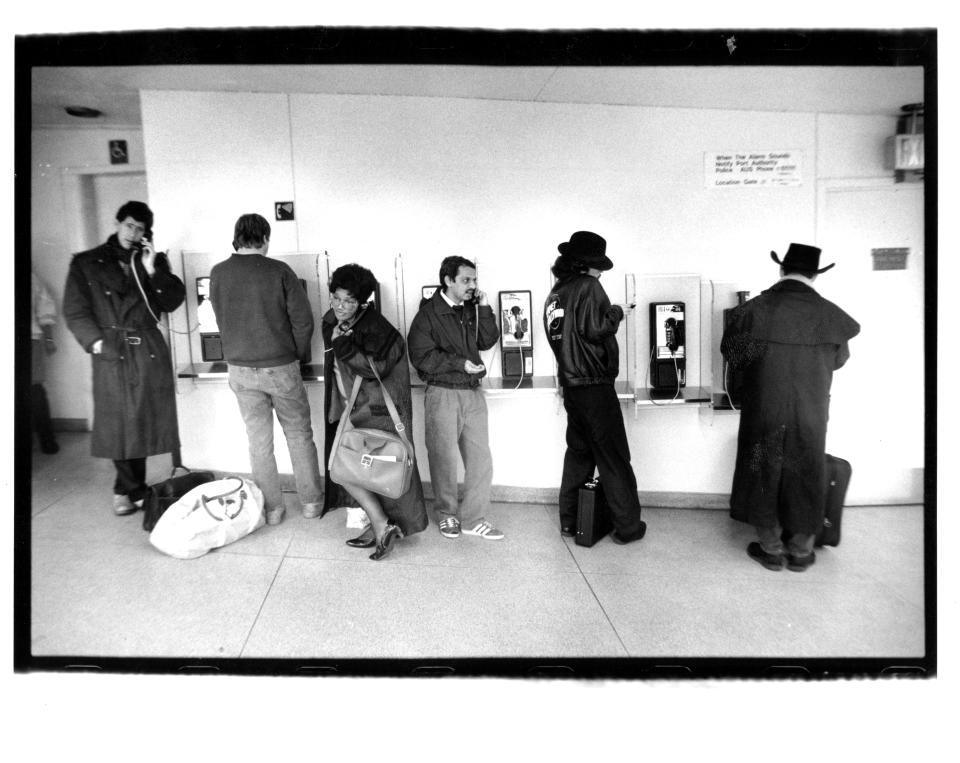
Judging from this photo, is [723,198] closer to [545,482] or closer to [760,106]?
[760,106]

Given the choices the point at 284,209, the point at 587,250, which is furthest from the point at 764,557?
the point at 284,209

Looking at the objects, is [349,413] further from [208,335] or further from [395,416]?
[208,335]

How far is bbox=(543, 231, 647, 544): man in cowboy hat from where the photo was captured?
6.94 ft

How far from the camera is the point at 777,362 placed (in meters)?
1.96

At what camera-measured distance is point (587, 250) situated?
200cm

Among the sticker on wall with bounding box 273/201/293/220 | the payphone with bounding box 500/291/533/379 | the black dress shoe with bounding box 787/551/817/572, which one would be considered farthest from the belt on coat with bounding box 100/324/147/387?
the black dress shoe with bounding box 787/551/817/572

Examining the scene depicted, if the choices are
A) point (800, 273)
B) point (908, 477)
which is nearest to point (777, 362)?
point (800, 273)

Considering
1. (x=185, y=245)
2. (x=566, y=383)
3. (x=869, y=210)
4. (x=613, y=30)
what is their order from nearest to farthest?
(x=613, y=30) < (x=869, y=210) < (x=185, y=245) < (x=566, y=383)

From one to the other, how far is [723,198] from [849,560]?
139cm

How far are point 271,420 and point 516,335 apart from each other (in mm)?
1059

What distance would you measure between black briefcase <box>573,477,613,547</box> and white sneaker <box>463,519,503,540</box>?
365 millimetres

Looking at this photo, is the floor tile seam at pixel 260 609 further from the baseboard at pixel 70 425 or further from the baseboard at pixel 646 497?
the baseboard at pixel 70 425

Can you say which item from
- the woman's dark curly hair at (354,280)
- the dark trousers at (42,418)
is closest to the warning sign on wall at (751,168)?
the woman's dark curly hair at (354,280)

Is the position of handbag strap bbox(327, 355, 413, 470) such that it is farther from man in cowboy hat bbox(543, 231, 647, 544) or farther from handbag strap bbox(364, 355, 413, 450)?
man in cowboy hat bbox(543, 231, 647, 544)
